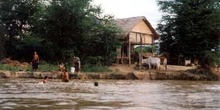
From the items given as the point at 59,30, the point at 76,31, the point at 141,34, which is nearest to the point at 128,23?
the point at 141,34

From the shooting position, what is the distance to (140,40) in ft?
128

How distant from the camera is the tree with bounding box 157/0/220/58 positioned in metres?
33.4

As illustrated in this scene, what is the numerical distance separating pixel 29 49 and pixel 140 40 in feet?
37.0

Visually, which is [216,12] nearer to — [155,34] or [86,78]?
[155,34]

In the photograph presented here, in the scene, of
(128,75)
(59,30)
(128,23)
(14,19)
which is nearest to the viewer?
(128,75)

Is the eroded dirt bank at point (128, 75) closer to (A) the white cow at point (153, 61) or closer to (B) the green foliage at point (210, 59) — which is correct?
(B) the green foliage at point (210, 59)

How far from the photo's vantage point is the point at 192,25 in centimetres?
3338

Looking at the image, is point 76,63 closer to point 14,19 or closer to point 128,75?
point 128,75

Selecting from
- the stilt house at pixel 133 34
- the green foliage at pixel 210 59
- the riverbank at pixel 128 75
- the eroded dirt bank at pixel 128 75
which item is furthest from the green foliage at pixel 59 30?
the green foliage at pixel 210 59

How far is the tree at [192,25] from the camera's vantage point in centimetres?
3338

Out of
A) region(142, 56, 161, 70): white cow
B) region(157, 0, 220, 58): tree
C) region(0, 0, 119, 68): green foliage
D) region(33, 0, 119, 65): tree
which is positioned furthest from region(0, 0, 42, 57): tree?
region(157, 0, 220, 58): tree

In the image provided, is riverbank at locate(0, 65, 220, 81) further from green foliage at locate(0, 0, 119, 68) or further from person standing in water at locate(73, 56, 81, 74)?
green foliage at locate(0, 0, 119, 68)

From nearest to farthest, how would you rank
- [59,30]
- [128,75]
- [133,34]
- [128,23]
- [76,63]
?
[76,63] → [128,75] → [59,30] → [133,34] → [128,23]

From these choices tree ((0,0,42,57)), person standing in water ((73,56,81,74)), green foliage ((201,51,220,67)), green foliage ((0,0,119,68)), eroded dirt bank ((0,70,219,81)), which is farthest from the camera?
tree ((0,0,42,57))
